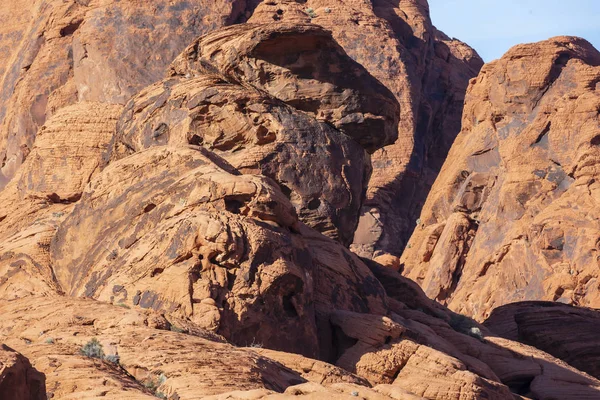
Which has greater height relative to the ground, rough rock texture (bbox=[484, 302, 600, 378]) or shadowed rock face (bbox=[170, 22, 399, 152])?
shadowed rock face (bbox=[170, 22, 399, 152])

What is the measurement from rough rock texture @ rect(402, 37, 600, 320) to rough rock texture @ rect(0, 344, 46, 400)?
98.1ft

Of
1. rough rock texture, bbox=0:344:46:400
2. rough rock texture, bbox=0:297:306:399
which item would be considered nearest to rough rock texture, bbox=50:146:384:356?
rough rock texture, bbox=0:297:306:399

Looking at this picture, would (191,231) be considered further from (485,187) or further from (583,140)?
(485,187)

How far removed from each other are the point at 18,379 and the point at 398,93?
153 feet

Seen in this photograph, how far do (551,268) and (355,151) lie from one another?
52.3 ft

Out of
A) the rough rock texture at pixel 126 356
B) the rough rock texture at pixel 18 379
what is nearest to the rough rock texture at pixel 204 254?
the rough rock texture at pixel 126 356

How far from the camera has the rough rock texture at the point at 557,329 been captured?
2748 centimetres

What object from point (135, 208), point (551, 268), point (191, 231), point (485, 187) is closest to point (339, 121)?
point (135, 208)

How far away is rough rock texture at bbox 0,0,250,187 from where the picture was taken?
41.1 meters

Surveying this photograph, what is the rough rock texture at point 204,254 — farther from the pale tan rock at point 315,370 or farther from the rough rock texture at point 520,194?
the rough rock texture at point 520,194

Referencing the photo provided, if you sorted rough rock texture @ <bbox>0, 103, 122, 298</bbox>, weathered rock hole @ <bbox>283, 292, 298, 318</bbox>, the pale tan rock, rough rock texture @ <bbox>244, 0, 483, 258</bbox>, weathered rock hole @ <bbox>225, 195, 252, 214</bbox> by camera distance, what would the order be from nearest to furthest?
the pale tan rock → weathered rock hole @ <bbox>283, 292, 298, 318</bbox> → weathered rock hole @ <bbox>225, 195, 252, 214</bbox> → rough rock texture @ <bbox>0, 103, 122, 298</bbox> → rough rock texture @ <bbox>244, 0, 483, 258</bbox>

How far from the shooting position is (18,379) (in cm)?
1098

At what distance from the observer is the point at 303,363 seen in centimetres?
1603

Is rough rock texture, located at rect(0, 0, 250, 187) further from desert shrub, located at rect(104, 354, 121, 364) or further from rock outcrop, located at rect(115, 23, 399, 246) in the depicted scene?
desert shrub, located at rect(104, 354, 121, 364)
